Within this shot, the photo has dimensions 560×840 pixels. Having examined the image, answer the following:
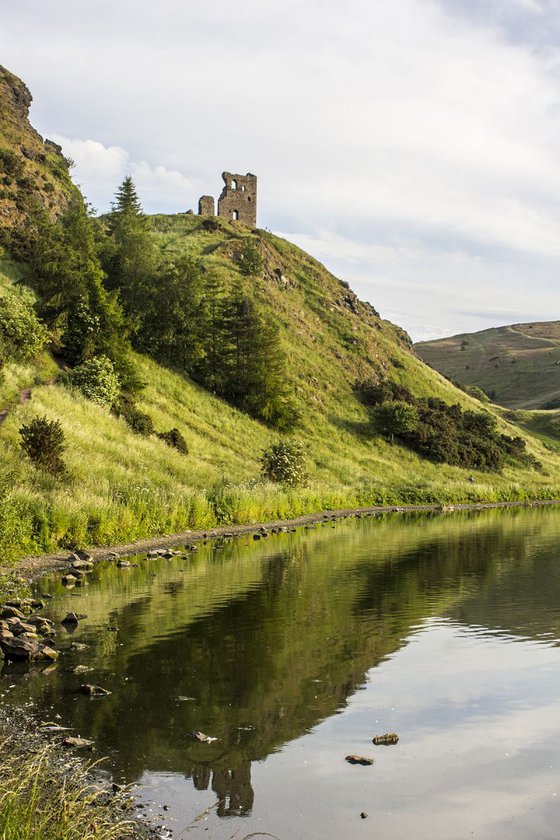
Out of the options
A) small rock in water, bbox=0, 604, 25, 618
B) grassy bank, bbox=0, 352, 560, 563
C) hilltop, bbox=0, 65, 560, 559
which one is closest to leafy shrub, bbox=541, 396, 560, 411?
hilltop, bbox=0, 65, 560, 559

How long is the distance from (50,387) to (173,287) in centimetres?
2806

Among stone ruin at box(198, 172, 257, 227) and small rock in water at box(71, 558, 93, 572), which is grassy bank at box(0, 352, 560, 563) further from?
stone ruin at box(198, 172, 257, 227)

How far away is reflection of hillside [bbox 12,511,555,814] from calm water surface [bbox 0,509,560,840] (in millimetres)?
63

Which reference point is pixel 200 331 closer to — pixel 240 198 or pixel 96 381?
pixel 96 381

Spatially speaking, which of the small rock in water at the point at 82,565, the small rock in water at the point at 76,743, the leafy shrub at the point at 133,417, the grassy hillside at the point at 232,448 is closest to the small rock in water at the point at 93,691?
the small rock in water at the point at 76,743

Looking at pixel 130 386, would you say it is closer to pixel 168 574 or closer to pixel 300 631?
pixel 168 574

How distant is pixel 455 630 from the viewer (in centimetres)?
2255

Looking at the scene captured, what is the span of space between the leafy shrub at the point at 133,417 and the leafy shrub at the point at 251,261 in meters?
48.3

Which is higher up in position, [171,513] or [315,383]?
[315,383]

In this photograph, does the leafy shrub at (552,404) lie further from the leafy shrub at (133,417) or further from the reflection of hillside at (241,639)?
the reflection of hillside at (241,639)

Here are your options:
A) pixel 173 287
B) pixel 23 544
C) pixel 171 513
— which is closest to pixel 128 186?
pixel 173 287

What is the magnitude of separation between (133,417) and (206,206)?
82.3 meters

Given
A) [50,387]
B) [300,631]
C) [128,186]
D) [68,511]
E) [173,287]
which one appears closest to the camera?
[300,631]

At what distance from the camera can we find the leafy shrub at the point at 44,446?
1414 inches
